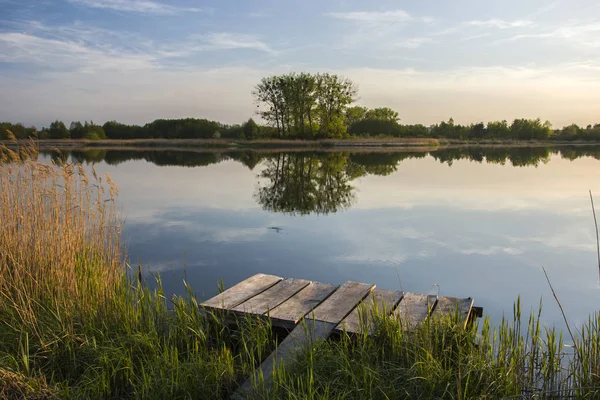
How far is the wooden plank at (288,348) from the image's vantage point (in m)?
2.31

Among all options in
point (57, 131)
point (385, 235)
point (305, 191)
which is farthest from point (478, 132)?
point (385, 235)

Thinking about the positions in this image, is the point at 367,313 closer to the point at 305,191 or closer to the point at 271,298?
the point at 271,298

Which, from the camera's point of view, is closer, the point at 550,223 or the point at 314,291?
the point at 314,291

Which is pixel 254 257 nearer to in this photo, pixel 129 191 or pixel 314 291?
pixel 314 291

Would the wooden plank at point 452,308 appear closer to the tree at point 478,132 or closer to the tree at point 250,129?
the tree at point 250,129

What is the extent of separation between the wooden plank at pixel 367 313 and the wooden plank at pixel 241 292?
0.90 meters

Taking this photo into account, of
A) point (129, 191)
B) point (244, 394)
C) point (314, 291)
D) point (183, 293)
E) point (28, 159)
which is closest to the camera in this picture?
point (244, 394)

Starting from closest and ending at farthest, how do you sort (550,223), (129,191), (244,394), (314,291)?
(244,394)
(314,291)
(550,223)
(129,191)

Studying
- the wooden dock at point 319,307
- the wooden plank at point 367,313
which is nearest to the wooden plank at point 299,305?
the wooden dock at point 319,307

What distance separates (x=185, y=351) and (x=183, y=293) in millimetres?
1536

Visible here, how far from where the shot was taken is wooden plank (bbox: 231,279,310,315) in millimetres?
3263

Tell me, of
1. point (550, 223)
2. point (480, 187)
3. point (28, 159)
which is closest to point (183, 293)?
point (28, 159)

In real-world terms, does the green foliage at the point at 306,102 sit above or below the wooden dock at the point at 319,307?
above

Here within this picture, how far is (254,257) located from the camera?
18.7 ft
